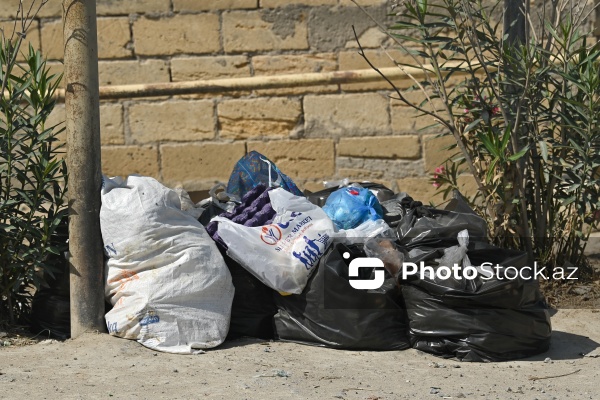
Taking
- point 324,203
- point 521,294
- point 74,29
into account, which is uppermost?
point 74,29

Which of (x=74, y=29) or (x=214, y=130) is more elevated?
(x=74, y=29)

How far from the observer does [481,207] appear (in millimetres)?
5680

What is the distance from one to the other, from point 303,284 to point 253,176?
108 cm

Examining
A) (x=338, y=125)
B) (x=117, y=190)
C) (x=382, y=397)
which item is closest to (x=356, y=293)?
(x=382, y=397)

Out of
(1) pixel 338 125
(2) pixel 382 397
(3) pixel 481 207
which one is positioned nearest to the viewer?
(2) pixel 382 397

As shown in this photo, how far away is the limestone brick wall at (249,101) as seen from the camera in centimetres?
698

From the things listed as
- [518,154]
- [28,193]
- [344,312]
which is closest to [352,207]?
[344,312]

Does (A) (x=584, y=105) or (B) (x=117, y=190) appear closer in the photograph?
(B) (x=117, y=190)

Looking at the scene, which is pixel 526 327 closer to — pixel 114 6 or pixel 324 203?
pixel 324 203

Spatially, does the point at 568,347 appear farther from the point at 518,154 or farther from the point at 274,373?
the point at 274,373

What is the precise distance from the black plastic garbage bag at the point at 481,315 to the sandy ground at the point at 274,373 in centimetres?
7

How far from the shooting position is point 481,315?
4484mm

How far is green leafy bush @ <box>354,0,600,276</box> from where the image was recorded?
17.3ft

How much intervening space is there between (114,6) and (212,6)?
73 cm
